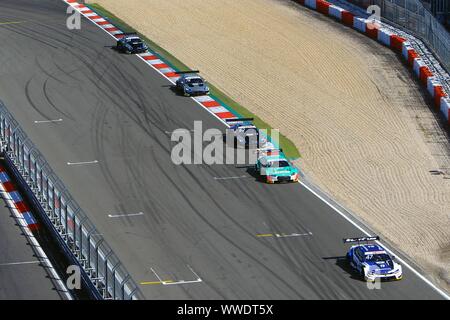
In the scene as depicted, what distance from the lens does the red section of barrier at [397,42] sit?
7112cm

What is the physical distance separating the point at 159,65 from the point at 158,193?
19256mm

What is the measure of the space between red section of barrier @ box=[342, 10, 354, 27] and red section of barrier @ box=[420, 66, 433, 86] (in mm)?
10008

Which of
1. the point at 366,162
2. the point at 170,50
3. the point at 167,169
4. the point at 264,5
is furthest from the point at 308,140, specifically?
the point at 264,5

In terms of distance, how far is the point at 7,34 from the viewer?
75250mm

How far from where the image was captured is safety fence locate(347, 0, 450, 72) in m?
69.6

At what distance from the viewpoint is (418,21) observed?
2894 inches

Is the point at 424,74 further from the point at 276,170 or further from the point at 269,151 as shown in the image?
the point at 276,170

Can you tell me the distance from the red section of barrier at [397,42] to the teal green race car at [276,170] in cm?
1904

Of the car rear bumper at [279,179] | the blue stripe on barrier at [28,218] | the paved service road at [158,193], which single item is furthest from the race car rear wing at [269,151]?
the blue stripe on barrier at [28,218]

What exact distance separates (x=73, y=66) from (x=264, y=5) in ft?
52.0

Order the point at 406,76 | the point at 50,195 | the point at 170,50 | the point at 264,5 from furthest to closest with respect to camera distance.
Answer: the point at 264,5, the point at 170,50, the point at 406,76, the point at 50,195

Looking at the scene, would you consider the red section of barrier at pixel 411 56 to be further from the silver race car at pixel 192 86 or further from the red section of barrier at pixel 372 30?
the silver race car at pixel 192 86

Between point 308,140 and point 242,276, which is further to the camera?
point 308,140

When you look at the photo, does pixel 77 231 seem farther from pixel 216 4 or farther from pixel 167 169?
pixel 216 4
